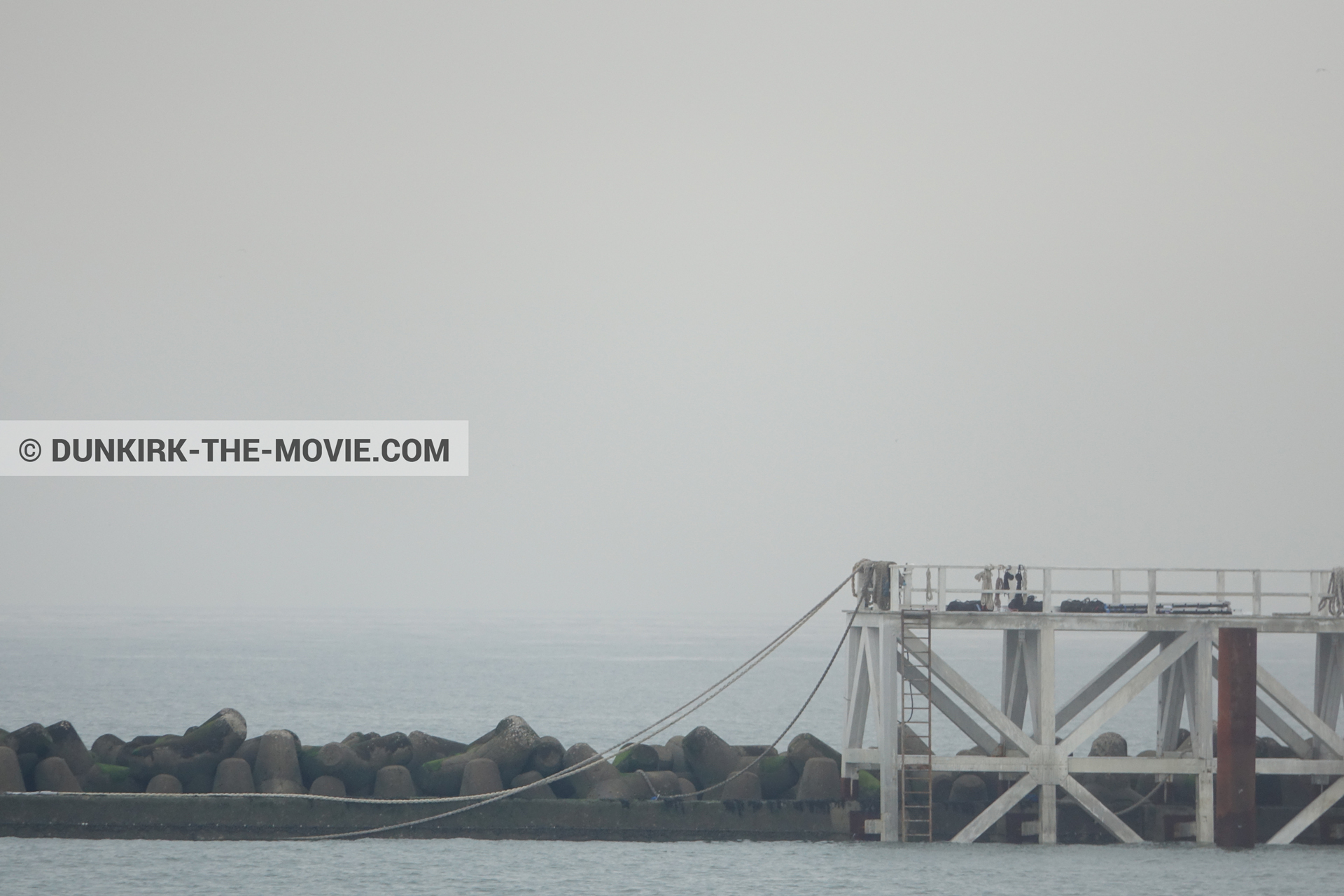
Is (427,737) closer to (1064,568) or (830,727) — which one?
(1064,568)

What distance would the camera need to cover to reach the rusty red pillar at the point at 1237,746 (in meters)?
29.8

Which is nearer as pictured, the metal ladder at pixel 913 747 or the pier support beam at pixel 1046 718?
the metal ladder at pixel 913 747

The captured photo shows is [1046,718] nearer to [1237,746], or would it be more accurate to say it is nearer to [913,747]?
[913,747]

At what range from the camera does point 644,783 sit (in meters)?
32.3

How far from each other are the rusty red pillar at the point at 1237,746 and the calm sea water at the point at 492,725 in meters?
0.56

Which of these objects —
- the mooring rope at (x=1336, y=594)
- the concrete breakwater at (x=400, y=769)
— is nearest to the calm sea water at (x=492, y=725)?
the concrete breakwater at (x=400, y=769)

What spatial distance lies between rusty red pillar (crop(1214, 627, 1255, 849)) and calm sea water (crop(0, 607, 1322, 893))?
0.56 metres

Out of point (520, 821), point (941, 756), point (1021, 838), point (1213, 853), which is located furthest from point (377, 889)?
point (1213, 853)

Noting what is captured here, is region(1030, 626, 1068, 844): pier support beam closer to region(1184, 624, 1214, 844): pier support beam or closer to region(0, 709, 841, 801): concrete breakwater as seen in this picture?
region(1184, 624, 1214, 844): pier support beam

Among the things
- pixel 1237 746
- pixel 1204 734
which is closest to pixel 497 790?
pixel 1204 734

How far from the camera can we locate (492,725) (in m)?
78.6

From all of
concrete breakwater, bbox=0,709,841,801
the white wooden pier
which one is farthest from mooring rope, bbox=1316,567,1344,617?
concrete breakwater, bbox=0,709,841,801

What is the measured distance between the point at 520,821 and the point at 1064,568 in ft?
40.5

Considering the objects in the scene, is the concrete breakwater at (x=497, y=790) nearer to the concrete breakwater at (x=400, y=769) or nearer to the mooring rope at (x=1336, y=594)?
the concrete breakwater at (x=400, y=769)
